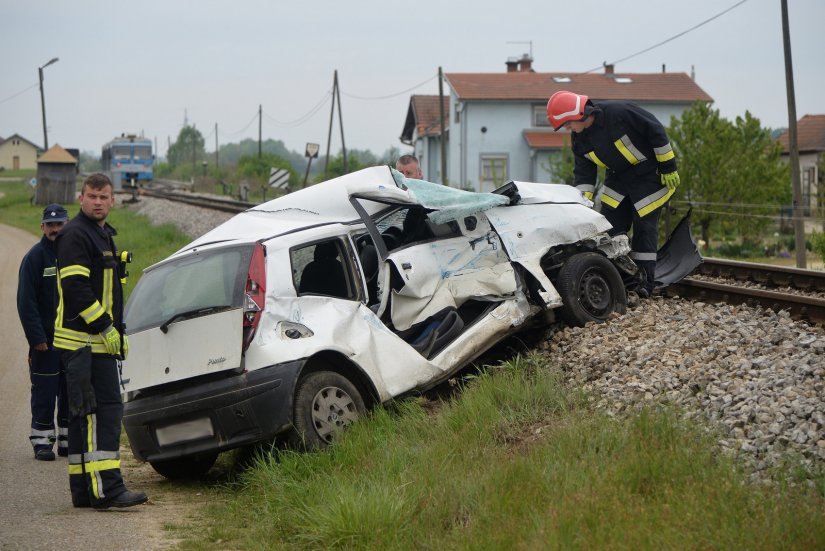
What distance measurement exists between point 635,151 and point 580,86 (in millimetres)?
43948

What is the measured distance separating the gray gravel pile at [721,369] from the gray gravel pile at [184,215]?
15.4 m

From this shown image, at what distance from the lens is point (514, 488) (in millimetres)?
5145

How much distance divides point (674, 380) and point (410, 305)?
2.04 m

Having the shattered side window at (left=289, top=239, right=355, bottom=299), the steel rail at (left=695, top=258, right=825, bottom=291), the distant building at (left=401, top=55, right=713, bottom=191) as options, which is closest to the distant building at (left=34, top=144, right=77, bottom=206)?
the distant building at (left=401, top=55, right=713, bottom=191)

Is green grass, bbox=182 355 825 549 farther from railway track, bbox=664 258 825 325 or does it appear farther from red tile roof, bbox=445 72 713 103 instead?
red tile roof, bbox=445 72 713 103

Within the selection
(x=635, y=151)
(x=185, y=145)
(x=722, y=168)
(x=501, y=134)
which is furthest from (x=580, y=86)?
(x=185, y=145)

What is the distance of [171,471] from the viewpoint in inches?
286

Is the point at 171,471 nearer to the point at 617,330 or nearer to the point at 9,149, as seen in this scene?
the point at 617,330

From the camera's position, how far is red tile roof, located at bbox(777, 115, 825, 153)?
55.9 metres

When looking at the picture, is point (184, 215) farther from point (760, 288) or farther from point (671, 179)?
point (671, 179)

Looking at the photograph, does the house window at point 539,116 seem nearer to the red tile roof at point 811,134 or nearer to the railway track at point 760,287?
the red tile roof at point 811,134

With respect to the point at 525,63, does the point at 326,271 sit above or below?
below

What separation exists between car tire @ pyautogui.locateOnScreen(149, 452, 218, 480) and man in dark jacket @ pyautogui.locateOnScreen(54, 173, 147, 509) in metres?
0.76

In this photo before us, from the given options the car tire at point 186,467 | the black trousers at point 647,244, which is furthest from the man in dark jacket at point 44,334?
the black trousers at point 647,244
